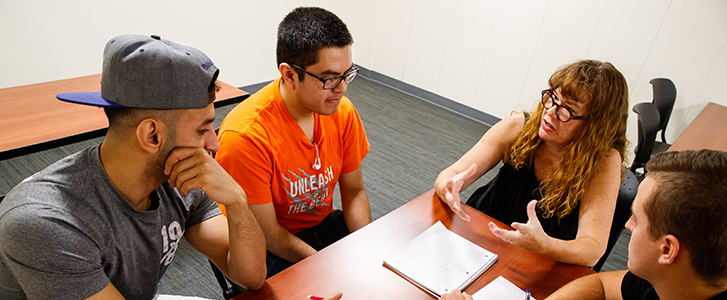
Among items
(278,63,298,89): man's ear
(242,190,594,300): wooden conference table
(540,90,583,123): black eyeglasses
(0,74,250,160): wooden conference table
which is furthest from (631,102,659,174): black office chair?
(0,74,250,160): wooden conference table

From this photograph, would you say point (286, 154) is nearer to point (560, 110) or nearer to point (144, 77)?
point (144, 77)

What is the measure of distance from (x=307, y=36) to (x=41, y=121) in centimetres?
144

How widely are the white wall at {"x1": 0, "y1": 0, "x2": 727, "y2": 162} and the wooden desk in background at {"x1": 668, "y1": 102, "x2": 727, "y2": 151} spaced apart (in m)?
0.32

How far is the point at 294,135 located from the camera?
1.59 m

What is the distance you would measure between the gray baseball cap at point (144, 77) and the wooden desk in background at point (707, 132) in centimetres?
272

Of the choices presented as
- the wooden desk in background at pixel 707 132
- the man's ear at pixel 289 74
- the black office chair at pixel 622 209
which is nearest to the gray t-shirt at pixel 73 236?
the man's ear at pixel 289 74

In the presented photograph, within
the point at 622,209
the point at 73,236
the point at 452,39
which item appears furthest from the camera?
the point at 452,39

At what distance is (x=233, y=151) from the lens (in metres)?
1.44

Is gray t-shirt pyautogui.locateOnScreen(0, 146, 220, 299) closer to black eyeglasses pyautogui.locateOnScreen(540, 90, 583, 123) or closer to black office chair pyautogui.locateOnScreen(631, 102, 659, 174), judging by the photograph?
black eyeglasses pyautogui.locateOnScreen(540, 90, 583, 123)

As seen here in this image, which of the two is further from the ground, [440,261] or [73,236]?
[73,236]

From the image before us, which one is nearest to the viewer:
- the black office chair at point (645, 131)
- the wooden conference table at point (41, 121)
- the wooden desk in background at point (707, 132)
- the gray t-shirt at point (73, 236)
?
the gray t-shirt at point (73, 236)

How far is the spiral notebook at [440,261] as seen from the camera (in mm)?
1260

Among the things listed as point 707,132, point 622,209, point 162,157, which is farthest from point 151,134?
point 707,132

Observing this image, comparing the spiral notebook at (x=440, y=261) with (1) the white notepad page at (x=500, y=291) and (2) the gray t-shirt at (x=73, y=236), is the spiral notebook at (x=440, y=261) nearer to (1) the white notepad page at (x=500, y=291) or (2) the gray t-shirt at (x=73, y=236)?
(1) the white notepad page at (x=500, y=291)
